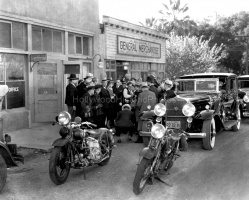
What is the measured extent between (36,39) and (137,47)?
340 inches

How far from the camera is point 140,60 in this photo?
20078mm

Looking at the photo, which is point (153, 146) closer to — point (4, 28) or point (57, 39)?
point (4, 28)

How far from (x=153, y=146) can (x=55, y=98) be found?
788 centimetres

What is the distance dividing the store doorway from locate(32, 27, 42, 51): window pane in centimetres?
56

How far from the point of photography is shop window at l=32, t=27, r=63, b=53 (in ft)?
39.2

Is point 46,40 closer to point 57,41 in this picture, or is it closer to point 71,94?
point 57,41

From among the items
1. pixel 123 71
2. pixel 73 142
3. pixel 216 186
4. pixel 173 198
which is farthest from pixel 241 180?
pixel 123 71

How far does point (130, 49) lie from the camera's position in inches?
745

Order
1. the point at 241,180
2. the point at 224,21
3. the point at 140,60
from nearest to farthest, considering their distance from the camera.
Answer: the point at 241,180 < the point at 140,60 < the point at 224,21

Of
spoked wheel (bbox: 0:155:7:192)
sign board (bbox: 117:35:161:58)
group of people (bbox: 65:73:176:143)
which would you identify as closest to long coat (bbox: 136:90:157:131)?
group of people (bbox: 65:73:176:143)

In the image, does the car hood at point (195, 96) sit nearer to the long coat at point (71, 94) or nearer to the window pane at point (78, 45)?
the long coat at point (71, 94)

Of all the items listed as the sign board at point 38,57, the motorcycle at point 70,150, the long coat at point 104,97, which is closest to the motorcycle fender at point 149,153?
the motorcycle at point 70,150

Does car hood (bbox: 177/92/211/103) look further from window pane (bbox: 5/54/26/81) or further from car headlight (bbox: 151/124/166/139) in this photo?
window pane (bbox: 5/54/26/81)

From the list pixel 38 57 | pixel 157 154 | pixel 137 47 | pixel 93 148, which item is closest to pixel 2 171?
pixel 93 148
